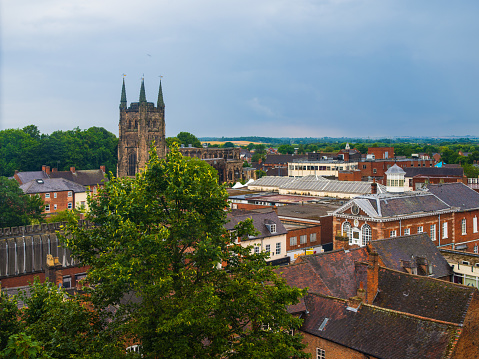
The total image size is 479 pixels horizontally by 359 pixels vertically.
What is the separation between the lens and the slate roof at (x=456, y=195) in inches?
2090

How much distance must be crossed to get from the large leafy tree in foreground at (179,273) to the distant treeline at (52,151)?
Result: 395 feet

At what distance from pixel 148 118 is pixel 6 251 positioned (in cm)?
11024

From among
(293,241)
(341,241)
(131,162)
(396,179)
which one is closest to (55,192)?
(131,162)

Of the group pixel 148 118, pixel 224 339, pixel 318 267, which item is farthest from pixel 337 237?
pixel 148 118

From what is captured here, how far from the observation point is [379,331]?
23.5 m

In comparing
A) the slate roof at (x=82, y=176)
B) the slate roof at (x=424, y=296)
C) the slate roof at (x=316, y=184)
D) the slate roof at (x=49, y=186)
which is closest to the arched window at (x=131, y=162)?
the slate roof at (x=82, y=176)

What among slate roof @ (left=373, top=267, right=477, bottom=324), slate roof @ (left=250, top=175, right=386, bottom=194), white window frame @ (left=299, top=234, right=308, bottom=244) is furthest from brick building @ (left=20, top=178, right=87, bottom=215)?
slate roof @ (left=373, top=267, right=477, bottom=324)

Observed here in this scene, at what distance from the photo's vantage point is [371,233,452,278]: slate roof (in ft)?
112

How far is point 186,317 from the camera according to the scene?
16031 mm

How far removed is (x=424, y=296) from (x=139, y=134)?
410 feet

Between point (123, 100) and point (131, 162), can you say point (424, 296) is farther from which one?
point (123, 100)

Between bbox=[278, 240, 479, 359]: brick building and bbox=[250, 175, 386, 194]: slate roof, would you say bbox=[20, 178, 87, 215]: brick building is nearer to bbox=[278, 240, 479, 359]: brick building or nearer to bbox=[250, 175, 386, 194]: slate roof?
bbox=[250, 175, 386, 194]: slate roof

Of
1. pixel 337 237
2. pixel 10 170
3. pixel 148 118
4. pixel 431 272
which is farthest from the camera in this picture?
pixel 148 118

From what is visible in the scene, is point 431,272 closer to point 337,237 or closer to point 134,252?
A: point 337,237
